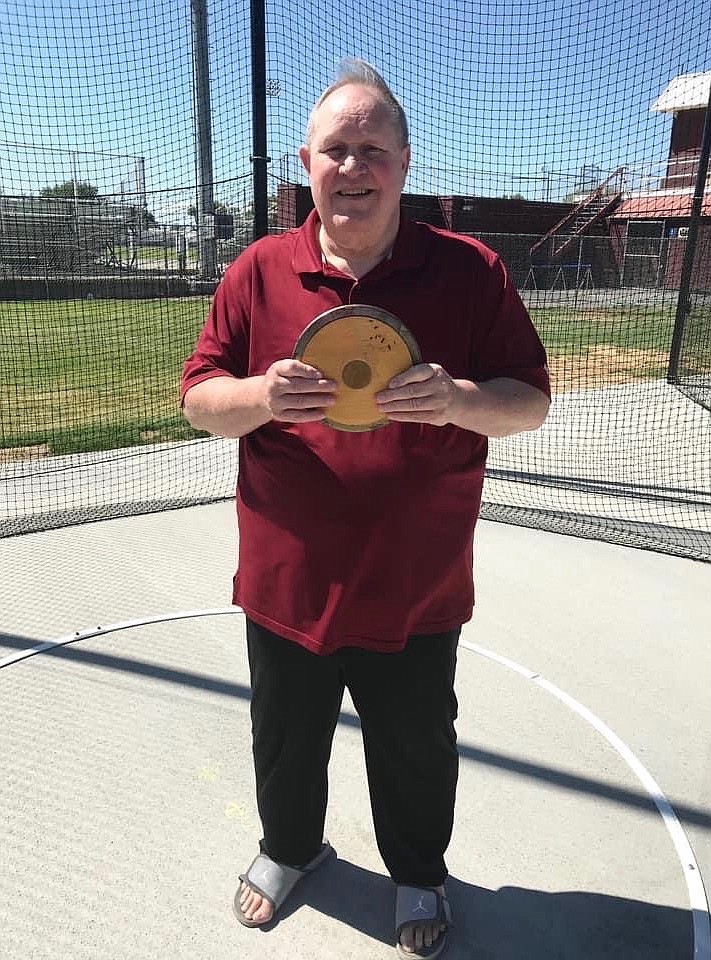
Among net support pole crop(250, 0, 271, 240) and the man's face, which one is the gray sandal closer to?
the man's face

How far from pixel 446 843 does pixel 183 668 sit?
1.37m

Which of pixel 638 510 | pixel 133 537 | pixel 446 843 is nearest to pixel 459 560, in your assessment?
pixel 446 843

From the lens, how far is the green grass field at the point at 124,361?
24.6ft

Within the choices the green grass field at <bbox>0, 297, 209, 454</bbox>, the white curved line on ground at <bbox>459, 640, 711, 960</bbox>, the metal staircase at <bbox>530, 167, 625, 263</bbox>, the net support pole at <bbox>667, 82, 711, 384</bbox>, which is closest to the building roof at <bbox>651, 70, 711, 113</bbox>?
the net support pole at <bbox>667, 82, 711, 384</bbox>

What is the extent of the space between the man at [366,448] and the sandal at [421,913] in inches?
0.6

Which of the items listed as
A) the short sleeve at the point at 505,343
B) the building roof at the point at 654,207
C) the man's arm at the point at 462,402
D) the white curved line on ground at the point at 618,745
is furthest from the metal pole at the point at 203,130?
the building roof at the point at 654,207

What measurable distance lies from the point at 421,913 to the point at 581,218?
1198 centimetres

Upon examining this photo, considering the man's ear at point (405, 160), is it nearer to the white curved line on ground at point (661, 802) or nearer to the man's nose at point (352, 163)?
the man's nose at point (352, 163)

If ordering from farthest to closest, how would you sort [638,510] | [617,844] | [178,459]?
[178,459] → [638,510] → [617,844]

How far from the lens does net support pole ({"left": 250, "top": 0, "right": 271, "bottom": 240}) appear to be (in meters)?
4.35

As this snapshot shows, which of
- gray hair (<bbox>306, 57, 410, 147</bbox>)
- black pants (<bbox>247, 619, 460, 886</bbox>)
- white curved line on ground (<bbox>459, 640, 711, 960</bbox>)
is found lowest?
white curved line on ground (<bbox>459, 640, 711, 960</bbox>)

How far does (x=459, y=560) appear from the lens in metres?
1.61

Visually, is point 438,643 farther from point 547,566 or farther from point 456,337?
point 547,566

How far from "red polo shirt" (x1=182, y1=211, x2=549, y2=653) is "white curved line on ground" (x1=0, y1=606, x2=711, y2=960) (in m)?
1.01
